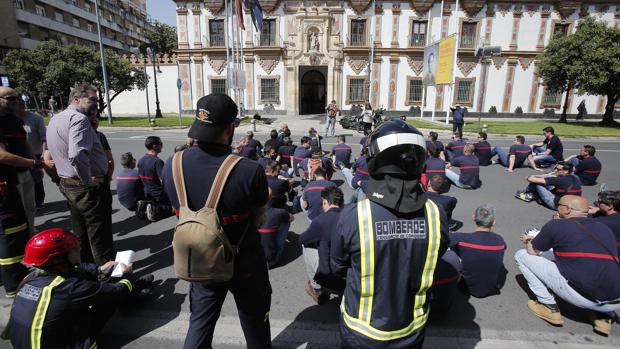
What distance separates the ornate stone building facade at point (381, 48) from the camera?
27.7m

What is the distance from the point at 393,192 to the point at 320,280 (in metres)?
1.17

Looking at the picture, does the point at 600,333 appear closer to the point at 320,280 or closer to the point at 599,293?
the point at 599,293

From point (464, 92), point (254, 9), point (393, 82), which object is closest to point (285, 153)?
point (254, 9)

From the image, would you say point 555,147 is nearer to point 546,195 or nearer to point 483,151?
point 483,151

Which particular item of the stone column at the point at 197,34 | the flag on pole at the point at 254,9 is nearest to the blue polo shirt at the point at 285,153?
the flag on pole at the point at 254,9

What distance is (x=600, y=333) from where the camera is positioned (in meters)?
2.91

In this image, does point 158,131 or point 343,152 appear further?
point 158,131

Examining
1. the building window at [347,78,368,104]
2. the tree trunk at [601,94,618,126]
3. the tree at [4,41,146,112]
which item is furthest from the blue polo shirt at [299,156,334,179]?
the tree trunk at [601,94,618,126]

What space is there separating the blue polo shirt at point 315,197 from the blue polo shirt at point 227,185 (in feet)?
9.65

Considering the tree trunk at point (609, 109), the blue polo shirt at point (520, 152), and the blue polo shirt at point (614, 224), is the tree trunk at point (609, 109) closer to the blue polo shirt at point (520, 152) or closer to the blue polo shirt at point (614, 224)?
the blue polo shirt at point (520, 152)

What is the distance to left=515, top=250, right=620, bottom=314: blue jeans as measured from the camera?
2.86 metres

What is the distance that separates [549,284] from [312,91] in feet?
101

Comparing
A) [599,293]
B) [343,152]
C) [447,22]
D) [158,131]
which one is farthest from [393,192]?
[447,22]

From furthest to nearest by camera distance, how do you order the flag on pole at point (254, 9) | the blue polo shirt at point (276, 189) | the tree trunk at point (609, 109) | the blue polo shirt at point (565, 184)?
the tree trunk at point (609, 109) → the flag on pole at point (254, 9) → the blue polo shirt at point (565, 184) → the blue polo shirt at point (276, 189)
